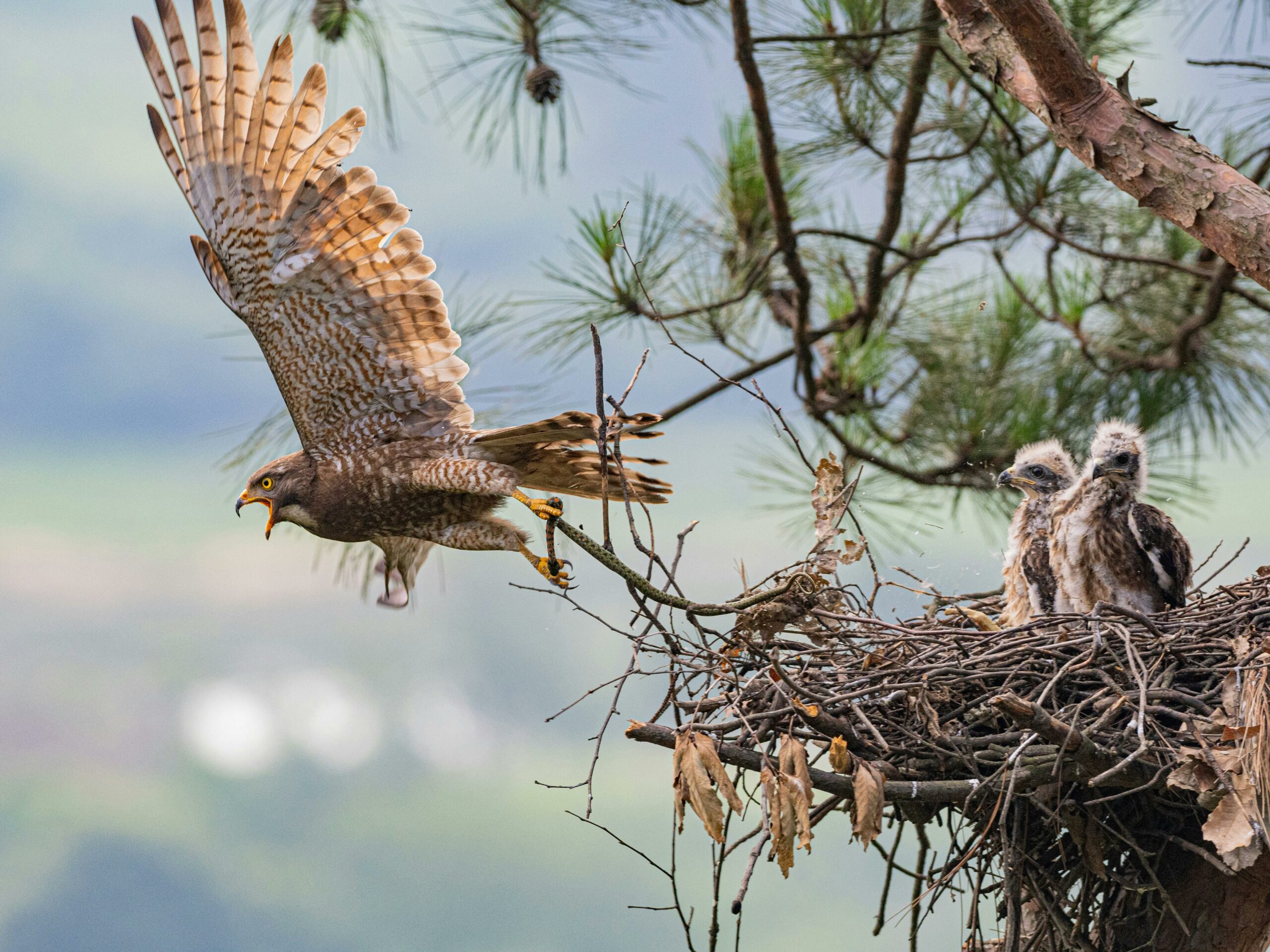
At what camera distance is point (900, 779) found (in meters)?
2.53

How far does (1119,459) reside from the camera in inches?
129

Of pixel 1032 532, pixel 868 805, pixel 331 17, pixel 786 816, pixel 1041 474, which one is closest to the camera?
pixel 786 816

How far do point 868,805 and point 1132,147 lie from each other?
1.51 metres

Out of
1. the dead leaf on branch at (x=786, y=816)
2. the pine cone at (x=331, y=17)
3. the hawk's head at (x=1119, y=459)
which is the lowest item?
the dead leaf on branch at (x=786, y=816)

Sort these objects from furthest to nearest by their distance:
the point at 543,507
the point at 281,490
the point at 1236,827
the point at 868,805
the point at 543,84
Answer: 1. the point at 543,84
2. the point at 281,490
3. the point at 543,507
4. the point at 1236,827
5. the point at 868,805

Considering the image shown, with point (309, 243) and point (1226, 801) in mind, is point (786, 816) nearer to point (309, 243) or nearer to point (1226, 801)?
point (1226, 801)

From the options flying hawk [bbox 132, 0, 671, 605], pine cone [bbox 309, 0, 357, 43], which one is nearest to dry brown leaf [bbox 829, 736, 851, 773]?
flying hawk [bbox 132, 0, 671, 605]

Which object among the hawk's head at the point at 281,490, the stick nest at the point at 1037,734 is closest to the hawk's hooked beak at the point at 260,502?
the hawk's head at the point at 281,490

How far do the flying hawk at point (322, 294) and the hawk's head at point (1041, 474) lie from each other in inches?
45.0

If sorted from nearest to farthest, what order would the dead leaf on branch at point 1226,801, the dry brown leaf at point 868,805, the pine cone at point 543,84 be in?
the dry brown leaf at point 868,805
the dead leaf on branch at point 1226,801
the pine cone at point 543,84

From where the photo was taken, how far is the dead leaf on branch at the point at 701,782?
2057mm

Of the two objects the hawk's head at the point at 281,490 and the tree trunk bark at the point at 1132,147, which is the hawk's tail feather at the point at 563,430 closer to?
the hawk's head at the point at 281,490

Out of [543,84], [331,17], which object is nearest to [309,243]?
[331,17]

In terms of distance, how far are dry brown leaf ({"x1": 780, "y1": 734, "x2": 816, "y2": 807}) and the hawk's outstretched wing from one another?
130 cm
